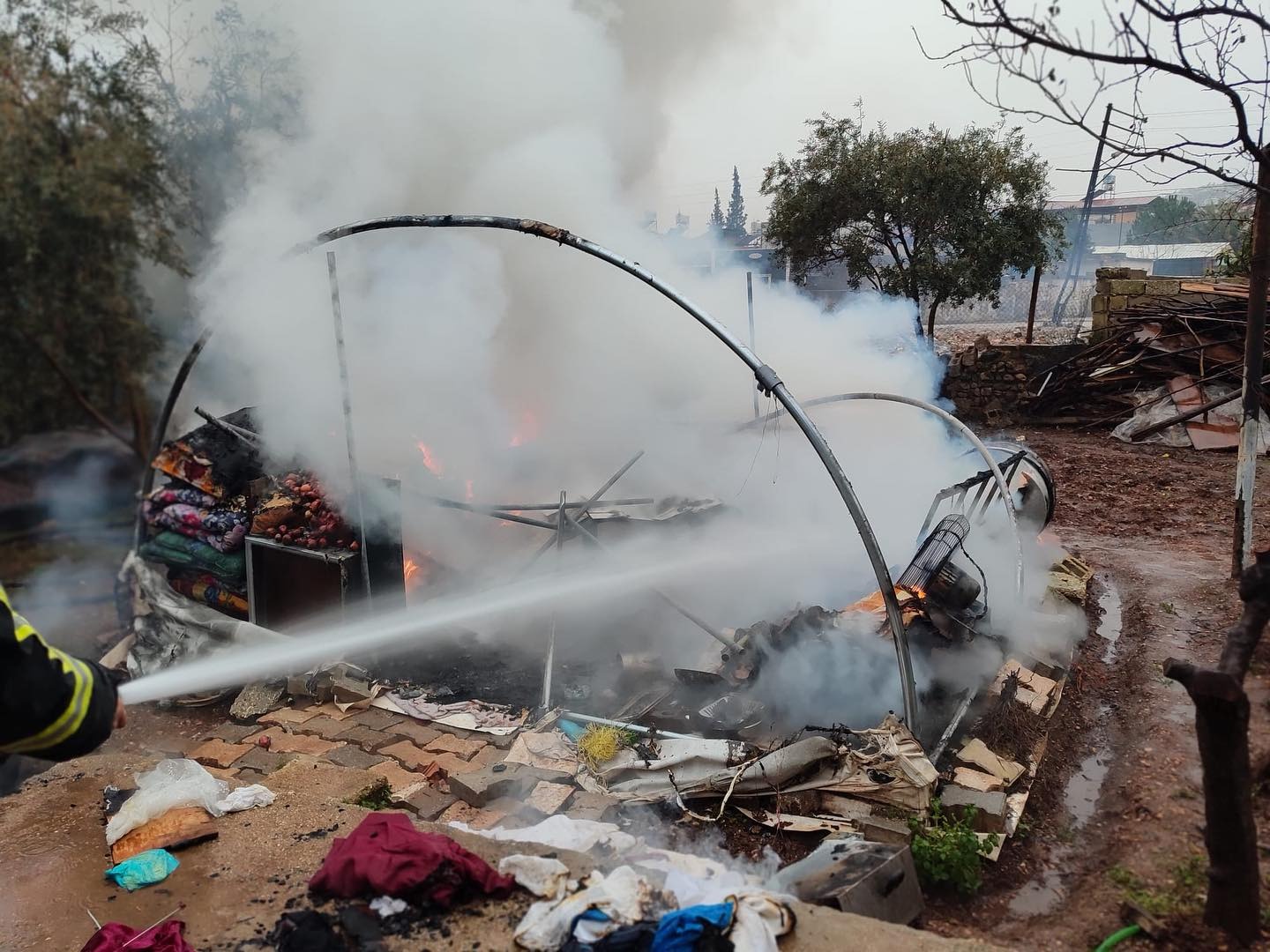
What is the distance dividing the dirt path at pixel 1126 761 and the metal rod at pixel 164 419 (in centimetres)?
754

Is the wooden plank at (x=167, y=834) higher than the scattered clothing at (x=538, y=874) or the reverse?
the reverse

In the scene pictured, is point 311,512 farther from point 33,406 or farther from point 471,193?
point 471,193

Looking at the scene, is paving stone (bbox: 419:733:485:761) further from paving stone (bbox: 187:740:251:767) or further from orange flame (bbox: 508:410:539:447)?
orange flame (bbox: 508:410:539:447)

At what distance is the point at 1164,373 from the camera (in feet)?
49.7

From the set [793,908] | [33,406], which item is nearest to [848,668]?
[793,908]

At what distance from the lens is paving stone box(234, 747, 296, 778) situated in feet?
18.9

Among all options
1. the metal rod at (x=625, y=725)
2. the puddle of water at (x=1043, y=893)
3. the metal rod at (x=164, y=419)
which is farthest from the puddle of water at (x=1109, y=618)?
the metal rod at (x=164, y=419)

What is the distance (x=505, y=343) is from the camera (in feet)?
35.9

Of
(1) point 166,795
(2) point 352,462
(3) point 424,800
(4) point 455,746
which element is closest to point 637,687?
(4) point 455,746

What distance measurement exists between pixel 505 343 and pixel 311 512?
422 cm

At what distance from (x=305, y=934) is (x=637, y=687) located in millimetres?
3992

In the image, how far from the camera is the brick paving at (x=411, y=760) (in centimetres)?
503

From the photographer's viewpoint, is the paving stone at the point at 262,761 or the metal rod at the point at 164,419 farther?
the metal rod at the point at 164,419

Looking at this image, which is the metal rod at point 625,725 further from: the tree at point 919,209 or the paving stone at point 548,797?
the tree at point 919,209
